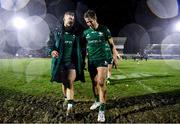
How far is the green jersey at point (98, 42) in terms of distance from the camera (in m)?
8.08

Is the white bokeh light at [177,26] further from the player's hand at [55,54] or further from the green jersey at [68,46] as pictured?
the player's hand at [55,54]

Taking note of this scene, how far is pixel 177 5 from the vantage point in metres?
78.1

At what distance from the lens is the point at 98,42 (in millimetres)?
8078

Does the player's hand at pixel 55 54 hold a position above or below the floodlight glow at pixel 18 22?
below

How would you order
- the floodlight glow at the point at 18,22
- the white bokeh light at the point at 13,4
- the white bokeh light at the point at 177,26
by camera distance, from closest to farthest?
the white bokeh light at the point at 13,4
the white bokeh light at the point at 177,26
the floodlight glow at the point at 18,22

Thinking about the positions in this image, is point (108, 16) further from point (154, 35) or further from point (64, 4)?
point (154, 35)

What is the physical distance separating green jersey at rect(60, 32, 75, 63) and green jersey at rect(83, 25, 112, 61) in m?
0.45

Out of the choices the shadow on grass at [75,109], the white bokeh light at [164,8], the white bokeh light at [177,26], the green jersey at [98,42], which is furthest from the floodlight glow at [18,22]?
the green jersey at [98,42]

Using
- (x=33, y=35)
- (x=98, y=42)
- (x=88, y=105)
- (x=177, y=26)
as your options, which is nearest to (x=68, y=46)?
(x=98, y=42)

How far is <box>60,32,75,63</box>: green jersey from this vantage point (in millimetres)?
8375

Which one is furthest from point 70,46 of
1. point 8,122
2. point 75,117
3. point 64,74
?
point 8,122

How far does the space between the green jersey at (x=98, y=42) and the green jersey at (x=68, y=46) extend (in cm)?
45

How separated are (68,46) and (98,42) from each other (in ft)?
2.68

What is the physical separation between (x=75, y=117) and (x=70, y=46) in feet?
6.01
